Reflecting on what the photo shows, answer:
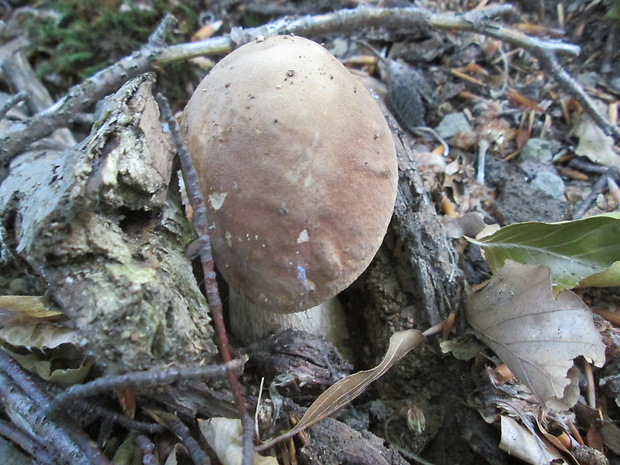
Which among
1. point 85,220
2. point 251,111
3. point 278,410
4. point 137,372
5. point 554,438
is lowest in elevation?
point 554,438

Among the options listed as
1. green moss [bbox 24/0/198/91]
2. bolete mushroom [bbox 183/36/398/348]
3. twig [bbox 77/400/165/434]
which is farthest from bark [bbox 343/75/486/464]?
green moss [bbox 24/0/198/91]

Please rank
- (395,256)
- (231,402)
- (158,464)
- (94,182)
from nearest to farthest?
1. (94,182)
2. (158,464)
3. (231,402)
4. (395,256)

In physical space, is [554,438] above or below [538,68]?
below

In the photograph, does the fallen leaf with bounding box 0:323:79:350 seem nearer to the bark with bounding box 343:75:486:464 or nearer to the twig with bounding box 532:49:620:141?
the bark with bounding box 343:75:486:464

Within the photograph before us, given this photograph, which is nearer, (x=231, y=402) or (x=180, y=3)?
(x=231, y=402)

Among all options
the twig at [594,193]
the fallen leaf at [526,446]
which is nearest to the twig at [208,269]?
the fallen leaf at [526,446]

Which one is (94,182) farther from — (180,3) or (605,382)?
(180,3)

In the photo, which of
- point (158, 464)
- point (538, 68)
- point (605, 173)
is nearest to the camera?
point (158, 464)

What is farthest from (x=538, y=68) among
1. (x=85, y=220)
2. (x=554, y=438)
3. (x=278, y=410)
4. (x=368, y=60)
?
(x=85, y=220)
